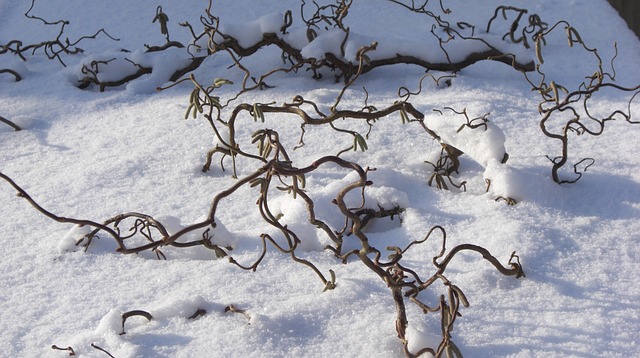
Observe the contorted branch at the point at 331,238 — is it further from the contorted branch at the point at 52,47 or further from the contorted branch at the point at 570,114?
the contorted branch at the point at 52,47

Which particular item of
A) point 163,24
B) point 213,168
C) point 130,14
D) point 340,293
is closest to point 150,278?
point 340,293

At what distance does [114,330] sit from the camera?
133 cm

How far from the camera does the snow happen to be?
1.32 metres

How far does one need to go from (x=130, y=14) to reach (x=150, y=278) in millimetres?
1612

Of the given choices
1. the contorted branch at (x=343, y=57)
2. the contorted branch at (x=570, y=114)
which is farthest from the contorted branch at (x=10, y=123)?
the contorted branch at (x=570, y=114)

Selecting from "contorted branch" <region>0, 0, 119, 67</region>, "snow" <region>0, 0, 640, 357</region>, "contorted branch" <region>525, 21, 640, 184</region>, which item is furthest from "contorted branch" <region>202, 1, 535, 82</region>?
"contorted branch" <region>0, 0, 119, 67</region>

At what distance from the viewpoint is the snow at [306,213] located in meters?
1.32

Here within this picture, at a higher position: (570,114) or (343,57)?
(343,57)

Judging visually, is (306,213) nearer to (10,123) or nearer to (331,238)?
(331,238)

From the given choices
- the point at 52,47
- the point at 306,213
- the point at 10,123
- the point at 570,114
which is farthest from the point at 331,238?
the point at 52,47

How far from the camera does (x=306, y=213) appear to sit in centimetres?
160

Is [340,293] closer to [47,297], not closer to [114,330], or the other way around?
[114,330]

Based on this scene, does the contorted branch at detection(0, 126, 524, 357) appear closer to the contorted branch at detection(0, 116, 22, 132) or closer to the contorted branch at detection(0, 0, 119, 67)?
the contorted branch at detection(0, 116, 22, 132)

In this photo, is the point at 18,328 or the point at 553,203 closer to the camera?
the point at 18,328
